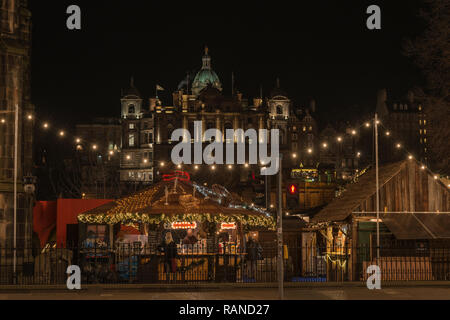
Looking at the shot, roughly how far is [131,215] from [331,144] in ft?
387

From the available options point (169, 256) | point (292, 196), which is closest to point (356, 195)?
point (169, 256)

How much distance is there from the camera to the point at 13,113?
2555cm

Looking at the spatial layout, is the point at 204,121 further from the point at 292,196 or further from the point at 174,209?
the point at 174,209

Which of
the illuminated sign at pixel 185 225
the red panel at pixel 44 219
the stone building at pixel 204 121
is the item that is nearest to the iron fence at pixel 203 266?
the illuminated sign at pixel 185 225

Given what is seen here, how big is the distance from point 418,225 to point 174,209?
812cm

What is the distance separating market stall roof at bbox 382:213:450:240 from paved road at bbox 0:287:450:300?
3096mm

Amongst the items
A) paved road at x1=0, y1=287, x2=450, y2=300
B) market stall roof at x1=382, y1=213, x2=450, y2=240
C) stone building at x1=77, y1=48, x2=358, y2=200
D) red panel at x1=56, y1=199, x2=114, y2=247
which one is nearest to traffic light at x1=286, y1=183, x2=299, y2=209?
red panel at x1=56, y1=199, x2=114, y2=247

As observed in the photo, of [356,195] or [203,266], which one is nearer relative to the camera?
[203,266]

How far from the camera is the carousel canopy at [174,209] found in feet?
71.8

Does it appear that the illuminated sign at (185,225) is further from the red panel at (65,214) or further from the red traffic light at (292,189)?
the red traffic light at (292,189)

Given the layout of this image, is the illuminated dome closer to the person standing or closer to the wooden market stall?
the wooden market stall

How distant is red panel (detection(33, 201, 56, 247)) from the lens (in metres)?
31.2

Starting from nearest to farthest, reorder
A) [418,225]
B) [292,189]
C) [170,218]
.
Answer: [170,218]
[418,225]
[292,189]
